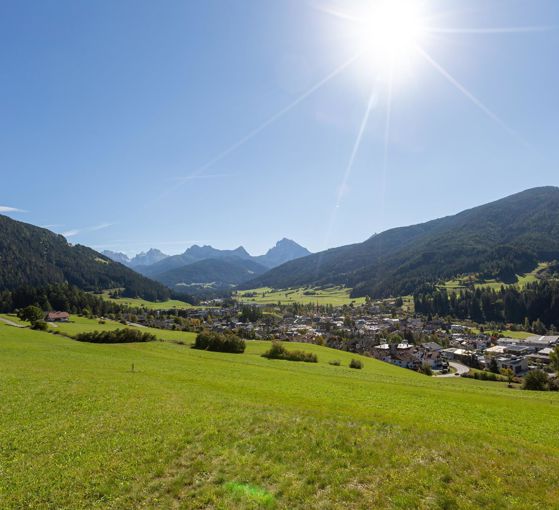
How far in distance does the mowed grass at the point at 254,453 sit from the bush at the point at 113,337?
158ft

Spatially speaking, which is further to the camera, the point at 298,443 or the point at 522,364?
the point at 522,364

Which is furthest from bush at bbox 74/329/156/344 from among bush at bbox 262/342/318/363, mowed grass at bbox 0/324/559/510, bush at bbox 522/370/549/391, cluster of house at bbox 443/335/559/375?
cluster of house at bbox 443/335/559/375

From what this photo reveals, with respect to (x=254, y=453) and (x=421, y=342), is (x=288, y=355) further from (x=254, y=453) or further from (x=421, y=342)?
(x=421, y=342)

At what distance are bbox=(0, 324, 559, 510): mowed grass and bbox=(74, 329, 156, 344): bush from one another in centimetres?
4809

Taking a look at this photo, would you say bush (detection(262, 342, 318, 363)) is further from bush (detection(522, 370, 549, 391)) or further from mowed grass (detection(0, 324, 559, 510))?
mowed grass (detection(0, 324, 559, 510))

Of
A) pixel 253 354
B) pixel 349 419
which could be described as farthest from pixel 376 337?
pixel 349 419

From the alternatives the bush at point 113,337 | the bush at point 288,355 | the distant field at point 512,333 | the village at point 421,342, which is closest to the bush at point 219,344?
the bush at point 288,355

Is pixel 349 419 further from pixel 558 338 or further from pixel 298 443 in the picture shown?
pixel 558 338

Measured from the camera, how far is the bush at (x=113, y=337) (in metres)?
73.1

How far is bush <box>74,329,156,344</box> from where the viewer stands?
7306cm

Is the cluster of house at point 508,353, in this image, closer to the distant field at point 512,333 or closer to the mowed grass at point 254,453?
the distant field at point 512,333

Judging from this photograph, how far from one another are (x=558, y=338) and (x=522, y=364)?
1926 inches

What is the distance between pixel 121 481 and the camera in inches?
465

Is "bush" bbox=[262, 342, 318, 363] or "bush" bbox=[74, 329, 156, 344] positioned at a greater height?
"bush" bbox=[74, 329, 156, 344]
